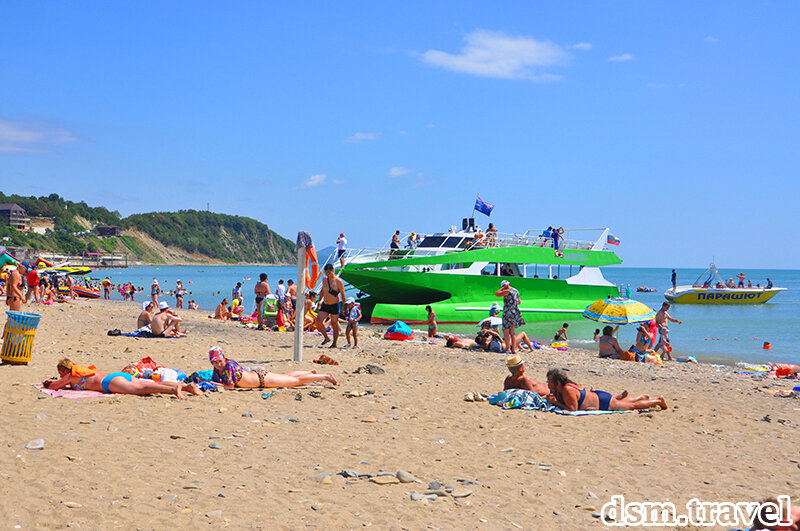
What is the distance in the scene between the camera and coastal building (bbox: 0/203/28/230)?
13525cm

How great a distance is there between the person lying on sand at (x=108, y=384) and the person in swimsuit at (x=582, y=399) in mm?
4350

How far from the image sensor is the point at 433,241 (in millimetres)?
27609

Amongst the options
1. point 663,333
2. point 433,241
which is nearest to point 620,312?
point 663,333

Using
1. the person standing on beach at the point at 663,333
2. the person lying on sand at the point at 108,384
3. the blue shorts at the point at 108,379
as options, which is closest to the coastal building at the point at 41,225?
the person standing on beach at the point at 663,333

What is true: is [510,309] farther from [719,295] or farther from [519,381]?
[719,295]

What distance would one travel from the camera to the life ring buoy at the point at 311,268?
37.4 ft

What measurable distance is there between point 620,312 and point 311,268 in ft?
32.4

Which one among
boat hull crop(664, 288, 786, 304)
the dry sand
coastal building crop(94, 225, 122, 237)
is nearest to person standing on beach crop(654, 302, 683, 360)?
the dry sand

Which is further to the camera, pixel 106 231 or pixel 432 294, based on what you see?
pixel 106 231

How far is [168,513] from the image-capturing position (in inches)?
169

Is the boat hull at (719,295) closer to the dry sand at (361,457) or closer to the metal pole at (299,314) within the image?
the dry sand at (361,457)

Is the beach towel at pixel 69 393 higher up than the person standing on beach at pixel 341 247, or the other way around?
the person standing on beach at pixel 341 247

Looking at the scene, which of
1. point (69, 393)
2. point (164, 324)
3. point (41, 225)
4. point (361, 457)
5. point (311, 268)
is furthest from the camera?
point (41, 225)

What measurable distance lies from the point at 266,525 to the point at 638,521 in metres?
2.56
